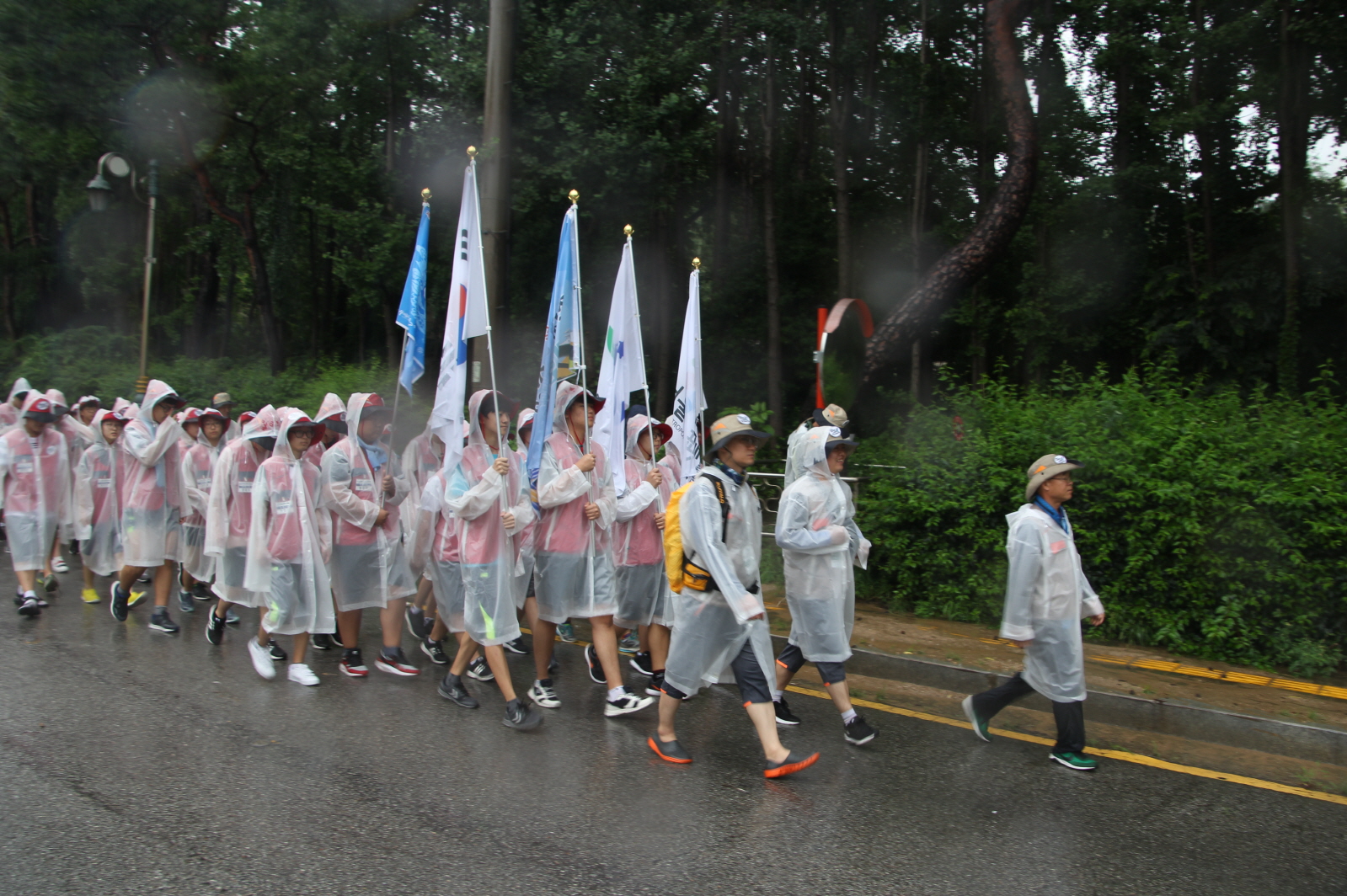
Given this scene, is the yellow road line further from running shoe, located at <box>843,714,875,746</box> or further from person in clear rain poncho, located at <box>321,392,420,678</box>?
person in clear rain poncho, located at <box>321,392,420,678</box>

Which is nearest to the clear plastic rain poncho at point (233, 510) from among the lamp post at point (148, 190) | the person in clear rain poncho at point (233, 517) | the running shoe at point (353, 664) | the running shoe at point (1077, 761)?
the person in clear rain poncho at point (233, 517)

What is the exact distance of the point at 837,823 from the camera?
14.4 ft

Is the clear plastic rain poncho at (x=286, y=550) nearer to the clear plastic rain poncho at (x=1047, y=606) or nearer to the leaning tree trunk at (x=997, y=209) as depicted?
the clear plastic rain poncho at (x=1047, y=606)

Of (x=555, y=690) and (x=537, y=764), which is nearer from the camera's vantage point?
(x=537, y=764)

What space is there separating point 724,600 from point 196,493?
5.33m

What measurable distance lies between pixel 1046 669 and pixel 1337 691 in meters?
2.34

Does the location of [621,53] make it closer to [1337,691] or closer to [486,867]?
[1337,691]

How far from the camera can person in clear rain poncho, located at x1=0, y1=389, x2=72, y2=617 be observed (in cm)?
843

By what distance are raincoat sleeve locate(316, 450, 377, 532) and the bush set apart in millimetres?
4250

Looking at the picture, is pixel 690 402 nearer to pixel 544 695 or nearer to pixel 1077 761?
pixel 544 695

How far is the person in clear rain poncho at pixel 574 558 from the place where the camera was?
5.98 m

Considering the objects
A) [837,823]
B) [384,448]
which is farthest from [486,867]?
[384,448]

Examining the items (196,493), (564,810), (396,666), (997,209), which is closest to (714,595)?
(564,810)

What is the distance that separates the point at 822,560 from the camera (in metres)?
5.57
